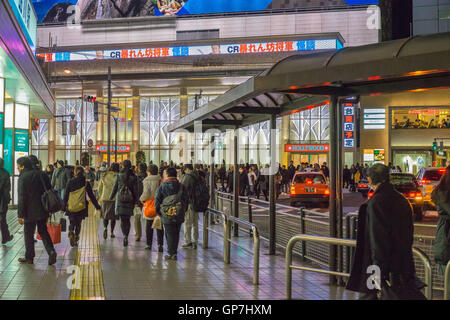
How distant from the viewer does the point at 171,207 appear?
405 inches

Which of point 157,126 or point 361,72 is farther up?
point 157,126

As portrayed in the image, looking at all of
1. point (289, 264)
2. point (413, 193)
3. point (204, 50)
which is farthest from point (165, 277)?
point (204, 50)

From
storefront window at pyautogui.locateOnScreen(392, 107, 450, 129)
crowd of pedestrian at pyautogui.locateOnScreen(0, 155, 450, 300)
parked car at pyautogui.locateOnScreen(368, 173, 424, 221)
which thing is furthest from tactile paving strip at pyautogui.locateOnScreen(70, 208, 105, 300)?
storefront window at pyautogui.locateOnScreen(392, 107, 450, 129)

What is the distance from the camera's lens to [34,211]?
9.52m

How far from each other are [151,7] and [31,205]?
54.1 meters

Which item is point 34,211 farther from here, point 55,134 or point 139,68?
point 55,134

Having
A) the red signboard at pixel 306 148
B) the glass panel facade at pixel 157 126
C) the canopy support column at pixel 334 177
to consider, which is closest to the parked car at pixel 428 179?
the canopy support column at pixel 334 177

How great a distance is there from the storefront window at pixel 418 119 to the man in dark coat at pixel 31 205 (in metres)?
35.9

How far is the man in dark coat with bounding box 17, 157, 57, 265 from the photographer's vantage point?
9508 millimetres

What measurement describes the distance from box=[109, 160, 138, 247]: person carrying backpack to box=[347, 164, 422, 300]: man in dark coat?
313 inches

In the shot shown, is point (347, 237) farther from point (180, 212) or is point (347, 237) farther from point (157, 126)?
point (157, 126)

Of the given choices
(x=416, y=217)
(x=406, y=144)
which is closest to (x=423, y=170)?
(x=416, y=217)

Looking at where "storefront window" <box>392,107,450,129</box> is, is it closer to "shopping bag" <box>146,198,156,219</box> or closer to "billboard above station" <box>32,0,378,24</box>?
"billboard above station" <box>32,0,378,24</box>

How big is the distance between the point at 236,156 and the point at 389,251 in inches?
361
